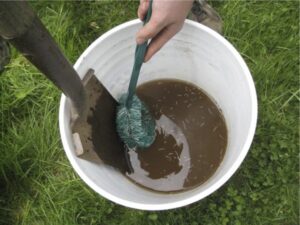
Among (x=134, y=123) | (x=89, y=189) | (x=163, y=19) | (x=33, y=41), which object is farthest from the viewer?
(x=89, y=189)

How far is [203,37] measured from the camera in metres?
1.33

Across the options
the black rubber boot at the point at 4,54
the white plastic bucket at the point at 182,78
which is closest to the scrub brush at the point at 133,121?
the white plastic bucket at the point at 182,78

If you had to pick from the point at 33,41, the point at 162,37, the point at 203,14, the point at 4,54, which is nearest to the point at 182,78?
the point at 203,14

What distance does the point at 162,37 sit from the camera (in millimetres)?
1138

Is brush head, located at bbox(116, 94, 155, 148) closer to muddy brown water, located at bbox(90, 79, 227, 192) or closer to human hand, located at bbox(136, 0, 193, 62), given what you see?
muddy brown water, located at bbox(90, 79, 227, 192)

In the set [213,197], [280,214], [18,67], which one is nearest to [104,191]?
[213,197]

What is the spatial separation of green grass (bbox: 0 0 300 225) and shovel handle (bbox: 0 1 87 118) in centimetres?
63

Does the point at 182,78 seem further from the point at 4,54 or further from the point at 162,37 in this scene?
the point at 4,54

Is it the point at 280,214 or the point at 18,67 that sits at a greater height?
the point at 18,67

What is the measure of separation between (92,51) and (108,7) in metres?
0.58

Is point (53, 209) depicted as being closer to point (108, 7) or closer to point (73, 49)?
point (73, 49)

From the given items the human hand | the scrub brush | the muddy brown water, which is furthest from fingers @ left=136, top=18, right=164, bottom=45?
the muddy brown water

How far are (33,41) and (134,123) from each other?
67 cm

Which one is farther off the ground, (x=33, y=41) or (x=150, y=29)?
(x=33, y=41)
